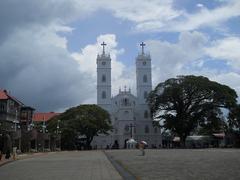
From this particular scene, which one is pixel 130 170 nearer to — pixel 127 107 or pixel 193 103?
pixel 193 103

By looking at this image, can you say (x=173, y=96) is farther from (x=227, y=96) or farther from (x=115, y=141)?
A: (x=115, y=141)

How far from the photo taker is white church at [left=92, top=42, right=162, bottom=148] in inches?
4715

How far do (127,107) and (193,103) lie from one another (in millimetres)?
34435

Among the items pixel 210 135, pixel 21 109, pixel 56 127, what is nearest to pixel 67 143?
pixel 56 127

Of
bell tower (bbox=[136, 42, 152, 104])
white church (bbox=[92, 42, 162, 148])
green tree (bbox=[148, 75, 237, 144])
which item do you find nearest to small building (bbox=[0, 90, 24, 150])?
green tree (bbox=[148, 75, 237, 144])

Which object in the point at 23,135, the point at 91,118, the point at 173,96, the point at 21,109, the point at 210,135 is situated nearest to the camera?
the point at 23,135

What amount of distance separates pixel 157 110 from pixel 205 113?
36.1 feet

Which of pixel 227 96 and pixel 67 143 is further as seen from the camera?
pixel 67 143

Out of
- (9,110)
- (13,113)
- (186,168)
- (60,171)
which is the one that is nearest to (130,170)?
(186,168)

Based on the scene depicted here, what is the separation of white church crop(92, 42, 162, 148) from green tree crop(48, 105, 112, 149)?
1691 cm

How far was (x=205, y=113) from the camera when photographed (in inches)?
3445

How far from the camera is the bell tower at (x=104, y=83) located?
405ft

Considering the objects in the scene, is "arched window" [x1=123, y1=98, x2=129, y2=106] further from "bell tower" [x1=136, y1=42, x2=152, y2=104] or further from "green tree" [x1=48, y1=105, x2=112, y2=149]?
"green tree" [x1=48, y1=105, x2=112, y2=149]

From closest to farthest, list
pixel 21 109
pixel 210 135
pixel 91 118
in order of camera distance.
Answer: pixel 21 109 < pixel 91 118 < pixel 210 135
